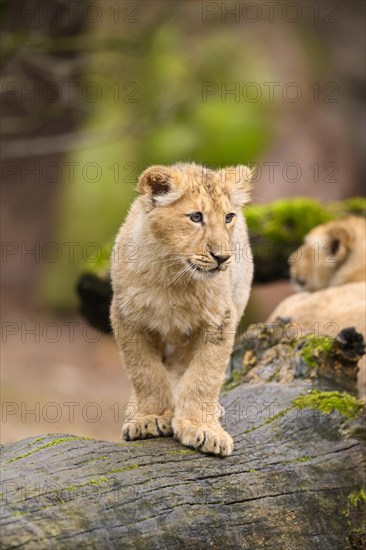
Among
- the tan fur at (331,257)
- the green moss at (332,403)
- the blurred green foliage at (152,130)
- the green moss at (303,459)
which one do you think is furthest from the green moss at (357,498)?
the blurred green foliage at (152,130)

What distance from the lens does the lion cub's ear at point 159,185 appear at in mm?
5848

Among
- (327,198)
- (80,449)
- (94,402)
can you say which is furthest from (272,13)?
(80,449)

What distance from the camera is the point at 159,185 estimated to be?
5.91m

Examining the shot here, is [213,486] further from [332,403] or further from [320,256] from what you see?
[320,256]

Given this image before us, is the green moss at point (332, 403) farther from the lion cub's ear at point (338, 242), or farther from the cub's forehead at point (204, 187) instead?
the lion cub's ear at point (338, 242)

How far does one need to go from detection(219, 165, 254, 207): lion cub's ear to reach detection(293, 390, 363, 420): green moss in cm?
137

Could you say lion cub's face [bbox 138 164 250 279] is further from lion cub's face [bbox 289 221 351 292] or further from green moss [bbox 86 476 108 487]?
lion cub's face [bbox 289 221 351 292]

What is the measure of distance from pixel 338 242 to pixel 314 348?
3418 millimetres

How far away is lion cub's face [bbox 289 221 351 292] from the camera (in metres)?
9.83

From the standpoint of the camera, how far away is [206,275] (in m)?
5.76

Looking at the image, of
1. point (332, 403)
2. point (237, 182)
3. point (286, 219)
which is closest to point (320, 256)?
point (286, 219)

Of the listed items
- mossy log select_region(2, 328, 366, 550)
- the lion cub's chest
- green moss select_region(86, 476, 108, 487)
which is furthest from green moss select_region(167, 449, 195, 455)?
the lion cub's chest

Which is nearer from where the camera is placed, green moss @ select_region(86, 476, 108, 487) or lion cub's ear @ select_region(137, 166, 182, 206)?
green moss @ select_region(86, 476, 108, 487)

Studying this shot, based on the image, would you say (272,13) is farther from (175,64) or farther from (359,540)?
(359,540)
